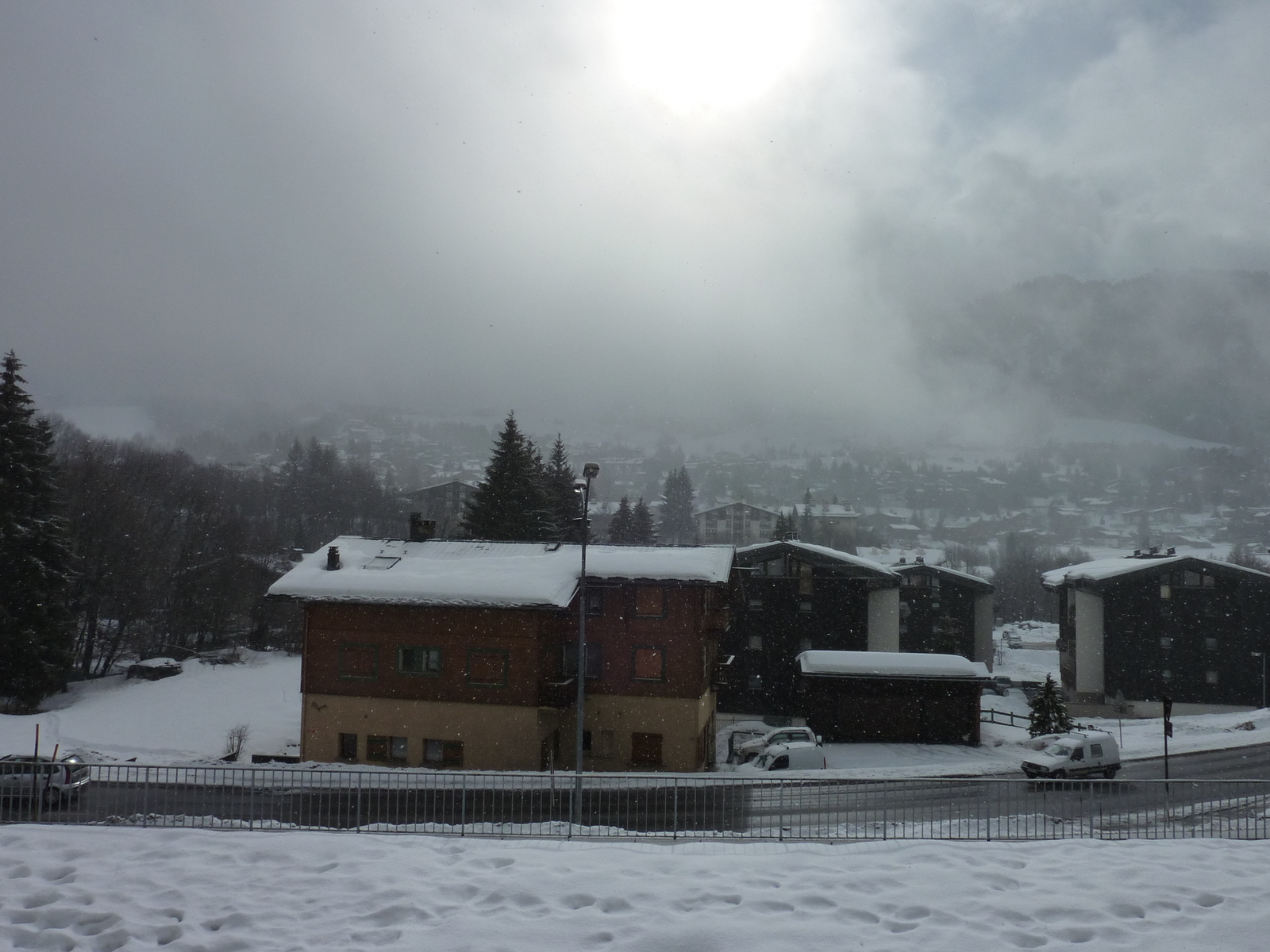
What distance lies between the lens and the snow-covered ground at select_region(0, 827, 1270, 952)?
1005 cm

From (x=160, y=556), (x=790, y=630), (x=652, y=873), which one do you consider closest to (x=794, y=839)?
(x=652, y=873)

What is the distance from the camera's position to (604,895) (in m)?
11.1

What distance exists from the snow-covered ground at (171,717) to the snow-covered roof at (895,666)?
86.0 ft

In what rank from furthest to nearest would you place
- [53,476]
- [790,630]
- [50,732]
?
[790,630], [53,476], [50,732]

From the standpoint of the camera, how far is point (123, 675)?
55312 mm

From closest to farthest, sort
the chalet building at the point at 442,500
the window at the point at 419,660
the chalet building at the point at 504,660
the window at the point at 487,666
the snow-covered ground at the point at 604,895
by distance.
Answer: the snow-covered ground at the point at 604,895 < the chalet building at the point at 504,660 < the window at the point at 487,666 < the window at the point at 419,660 < the chalet building at the point at 442,500

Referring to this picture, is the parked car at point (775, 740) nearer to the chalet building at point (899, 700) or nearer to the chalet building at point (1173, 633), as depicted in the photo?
the chalet building at point (899, 700)

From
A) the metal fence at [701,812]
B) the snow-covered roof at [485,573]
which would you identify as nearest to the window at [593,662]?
the snow-covered roof at [485,573]

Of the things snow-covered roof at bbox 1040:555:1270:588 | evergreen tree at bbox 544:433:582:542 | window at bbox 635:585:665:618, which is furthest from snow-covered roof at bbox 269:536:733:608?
snow-covered roof at bbox 1040:555:1270:588

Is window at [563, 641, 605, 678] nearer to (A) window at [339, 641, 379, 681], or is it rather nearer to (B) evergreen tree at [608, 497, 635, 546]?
(A) window at [339, 641, 379, 681]

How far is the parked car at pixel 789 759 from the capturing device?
1287 inches

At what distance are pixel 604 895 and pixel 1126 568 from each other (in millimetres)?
61731

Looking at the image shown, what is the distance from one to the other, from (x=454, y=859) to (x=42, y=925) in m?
5.14

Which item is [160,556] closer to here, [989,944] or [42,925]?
[42,925]
